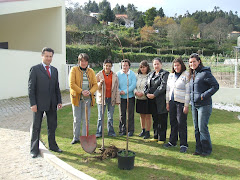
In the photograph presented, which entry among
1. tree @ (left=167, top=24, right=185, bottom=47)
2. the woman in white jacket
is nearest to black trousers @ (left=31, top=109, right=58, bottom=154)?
the woman in white jacket

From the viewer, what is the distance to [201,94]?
4273 mm

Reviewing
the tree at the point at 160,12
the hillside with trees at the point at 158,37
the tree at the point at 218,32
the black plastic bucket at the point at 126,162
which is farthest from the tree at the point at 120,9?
the black plastic bucket at the point at 126,162

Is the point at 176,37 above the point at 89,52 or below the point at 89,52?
above

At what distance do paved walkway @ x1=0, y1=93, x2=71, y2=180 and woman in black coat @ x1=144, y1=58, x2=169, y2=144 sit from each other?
7.70 ft

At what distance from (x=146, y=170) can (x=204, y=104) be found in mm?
1566

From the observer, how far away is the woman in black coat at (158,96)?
16.8 ft

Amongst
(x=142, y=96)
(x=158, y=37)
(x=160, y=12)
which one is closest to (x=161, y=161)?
(x=142, y=96)

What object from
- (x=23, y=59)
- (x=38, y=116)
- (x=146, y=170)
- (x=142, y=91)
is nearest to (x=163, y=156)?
(x=146, y=170)

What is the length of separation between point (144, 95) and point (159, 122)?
0.70m

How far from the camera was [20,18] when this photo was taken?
15266mm

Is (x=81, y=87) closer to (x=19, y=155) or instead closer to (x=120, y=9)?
(x=19, y=155)

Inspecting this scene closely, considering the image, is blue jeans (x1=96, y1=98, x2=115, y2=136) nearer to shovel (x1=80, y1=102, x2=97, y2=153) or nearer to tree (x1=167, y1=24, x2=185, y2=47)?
shovel (x1=80, y1=102, x2=97, y2=153)

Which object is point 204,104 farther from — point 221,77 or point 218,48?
point 218,48

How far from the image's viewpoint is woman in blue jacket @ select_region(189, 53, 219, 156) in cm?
424
